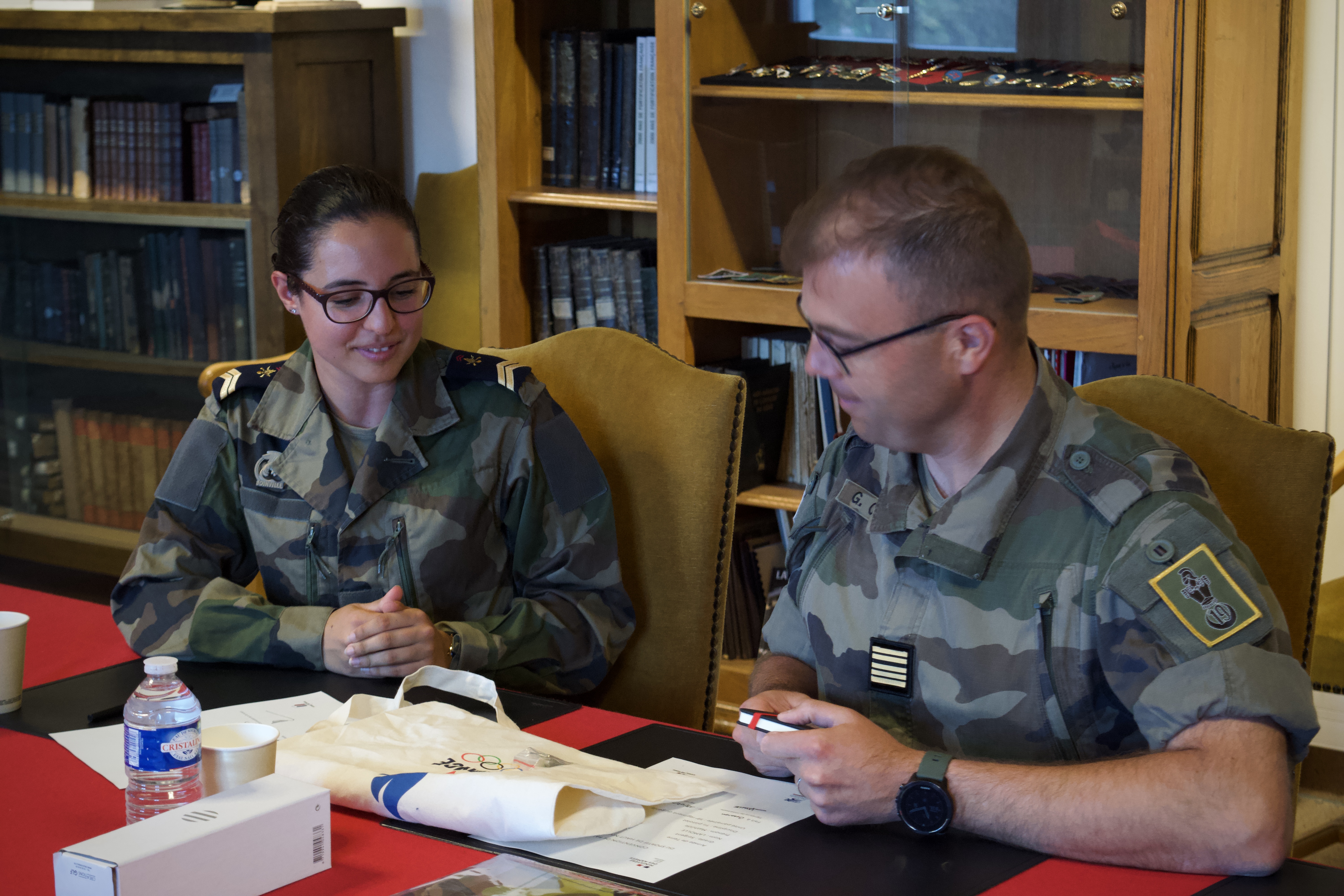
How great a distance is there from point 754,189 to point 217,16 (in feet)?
4.67

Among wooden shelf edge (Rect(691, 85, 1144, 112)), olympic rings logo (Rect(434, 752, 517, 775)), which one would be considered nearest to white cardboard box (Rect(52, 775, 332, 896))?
olympic rings logo (Rect(434, 752, 517, 775))

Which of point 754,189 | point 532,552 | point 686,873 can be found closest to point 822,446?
point 754,189

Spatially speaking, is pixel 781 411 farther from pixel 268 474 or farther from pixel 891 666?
pixel 891 666

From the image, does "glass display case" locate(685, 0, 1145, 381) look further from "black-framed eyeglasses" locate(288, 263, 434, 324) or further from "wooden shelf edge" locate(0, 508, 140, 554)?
"wooden shelf edge" locate(0, 508, 140, 554)

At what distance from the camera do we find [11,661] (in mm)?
1489

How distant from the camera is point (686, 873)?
1.12 m

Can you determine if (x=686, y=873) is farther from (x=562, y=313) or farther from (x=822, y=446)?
(x=562, y=313)

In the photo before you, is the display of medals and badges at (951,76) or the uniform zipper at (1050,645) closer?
the uniform zipper at (1050,645)

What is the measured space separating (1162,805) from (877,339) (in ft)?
1.61

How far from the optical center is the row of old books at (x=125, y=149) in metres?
3.62

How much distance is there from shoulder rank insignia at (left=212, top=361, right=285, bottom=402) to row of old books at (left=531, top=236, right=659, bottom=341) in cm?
134

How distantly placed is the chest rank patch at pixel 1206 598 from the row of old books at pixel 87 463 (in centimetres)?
327

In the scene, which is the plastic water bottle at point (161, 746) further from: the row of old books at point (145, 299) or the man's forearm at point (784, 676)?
the row of old books at point (145, 299)

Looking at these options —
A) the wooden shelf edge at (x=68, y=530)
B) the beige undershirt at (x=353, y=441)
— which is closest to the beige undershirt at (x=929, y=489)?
the beige undershirt at (x=353, y=441)
